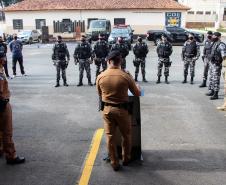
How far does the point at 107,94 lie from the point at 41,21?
36.3 m

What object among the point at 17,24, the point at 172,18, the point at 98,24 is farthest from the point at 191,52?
the point at 17,24

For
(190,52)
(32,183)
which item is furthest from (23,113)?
(190,52)

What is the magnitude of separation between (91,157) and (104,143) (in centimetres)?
69

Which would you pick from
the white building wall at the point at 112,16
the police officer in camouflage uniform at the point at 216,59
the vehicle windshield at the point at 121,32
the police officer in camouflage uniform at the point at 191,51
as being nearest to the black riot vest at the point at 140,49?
the police officer in camouflage uniform at the point at 191,51

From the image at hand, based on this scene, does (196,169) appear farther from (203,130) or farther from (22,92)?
(22,92)

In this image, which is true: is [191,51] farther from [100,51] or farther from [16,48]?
[16,48]

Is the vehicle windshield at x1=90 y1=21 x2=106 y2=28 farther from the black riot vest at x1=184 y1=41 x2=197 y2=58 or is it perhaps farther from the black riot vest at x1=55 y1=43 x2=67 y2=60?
the black riot vest at x1=184 y1=41 x2=197 y2=58

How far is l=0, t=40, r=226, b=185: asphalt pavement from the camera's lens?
5387mm

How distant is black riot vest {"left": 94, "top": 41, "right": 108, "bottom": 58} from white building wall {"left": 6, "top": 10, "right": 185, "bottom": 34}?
26671 millimetres

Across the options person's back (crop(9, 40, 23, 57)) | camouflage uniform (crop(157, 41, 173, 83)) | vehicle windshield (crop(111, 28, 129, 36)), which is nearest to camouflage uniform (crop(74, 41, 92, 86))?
camouflage uniform (crop(157, 41, 173, 83))

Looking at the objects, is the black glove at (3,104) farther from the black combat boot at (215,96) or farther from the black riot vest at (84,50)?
the black riot vest at (84,50)

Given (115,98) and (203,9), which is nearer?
(115,98)

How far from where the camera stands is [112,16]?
38.9 m

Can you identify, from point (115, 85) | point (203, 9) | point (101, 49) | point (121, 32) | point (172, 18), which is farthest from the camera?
point (203, 9)
